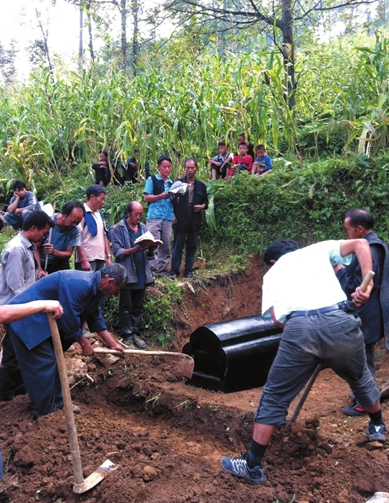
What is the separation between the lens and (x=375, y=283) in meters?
4.17

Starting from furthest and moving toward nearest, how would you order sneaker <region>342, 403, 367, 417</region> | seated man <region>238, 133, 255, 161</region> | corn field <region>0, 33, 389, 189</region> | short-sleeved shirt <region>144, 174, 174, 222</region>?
seated man <region>238, 133, 255, 161</region> < corn field <region>0, 33, 389, 189</region> < short-sleeved shirt <region>144, 174, 174, 222</region> < sneaker <region>342, 403, 367, 417</region>

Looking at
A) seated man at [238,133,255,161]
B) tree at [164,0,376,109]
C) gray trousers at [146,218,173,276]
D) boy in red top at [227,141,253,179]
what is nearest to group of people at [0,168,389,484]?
gray trousers at [146,218,173,276]

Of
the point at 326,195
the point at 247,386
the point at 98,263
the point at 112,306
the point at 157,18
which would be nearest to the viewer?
the point at 247,386

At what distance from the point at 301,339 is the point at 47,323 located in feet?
6.71

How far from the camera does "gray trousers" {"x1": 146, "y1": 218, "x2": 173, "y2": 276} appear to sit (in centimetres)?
689

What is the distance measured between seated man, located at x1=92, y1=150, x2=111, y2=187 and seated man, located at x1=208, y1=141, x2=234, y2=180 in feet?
6.78

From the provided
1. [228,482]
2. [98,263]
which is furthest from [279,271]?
[98,263]

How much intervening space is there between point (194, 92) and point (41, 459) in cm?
657

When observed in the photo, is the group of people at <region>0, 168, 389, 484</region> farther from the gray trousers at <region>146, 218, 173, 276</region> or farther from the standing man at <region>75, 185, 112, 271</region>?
the gray trousers at <region>146, 218, 173, 276</region>

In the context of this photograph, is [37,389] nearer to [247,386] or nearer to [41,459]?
[41,459]

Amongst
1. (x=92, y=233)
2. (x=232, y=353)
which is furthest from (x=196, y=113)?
(x=232, y=353)

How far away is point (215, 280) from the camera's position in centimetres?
Answer: 705

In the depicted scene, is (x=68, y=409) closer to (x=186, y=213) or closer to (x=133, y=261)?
(x=133, y=261)

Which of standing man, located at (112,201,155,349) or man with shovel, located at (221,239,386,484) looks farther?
standing man, located at (112,201,155,349)
